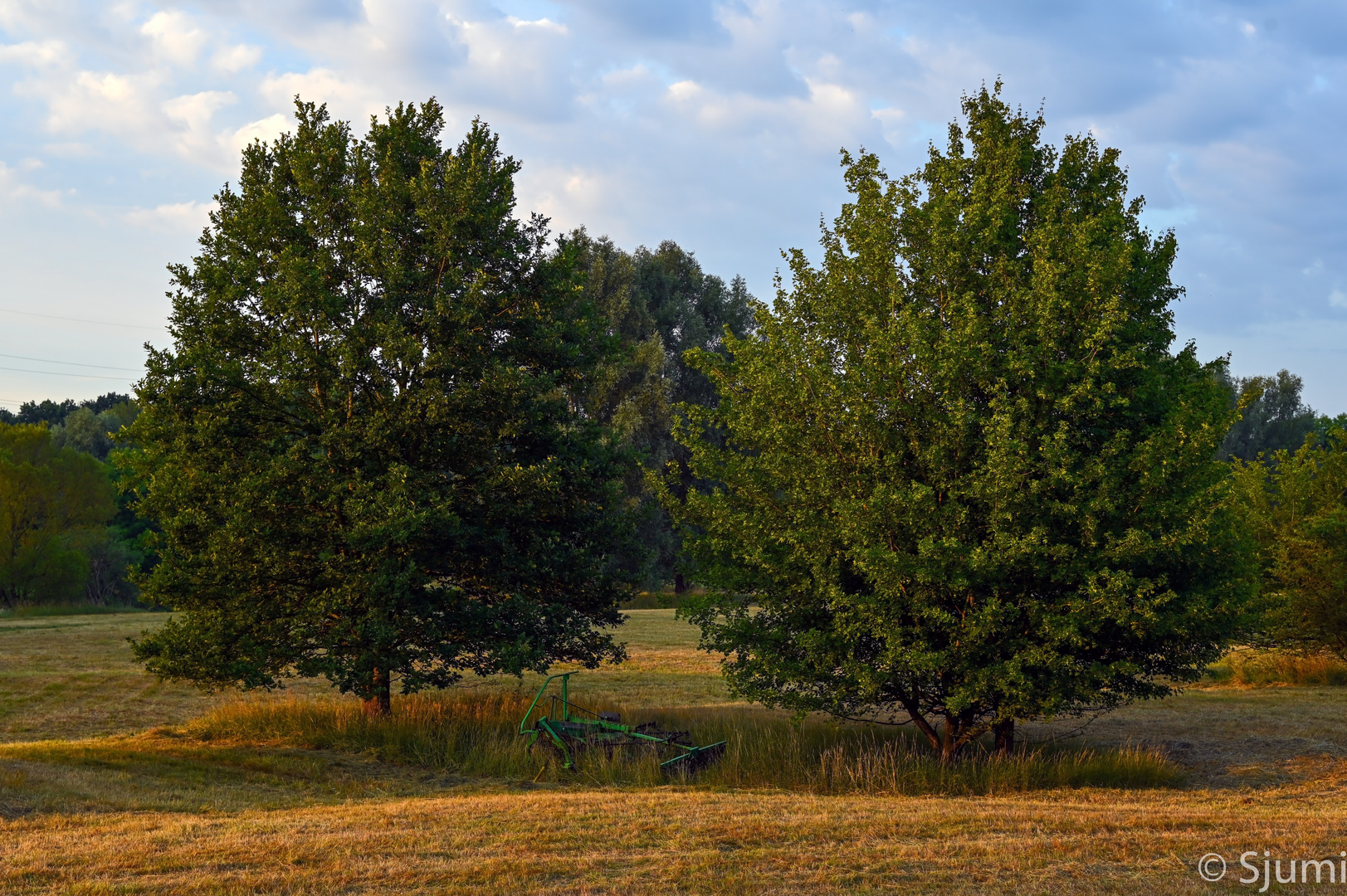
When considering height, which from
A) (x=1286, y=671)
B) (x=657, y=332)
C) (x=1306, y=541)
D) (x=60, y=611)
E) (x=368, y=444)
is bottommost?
(x=1286, y=671)

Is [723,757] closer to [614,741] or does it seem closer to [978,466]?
[614,741]

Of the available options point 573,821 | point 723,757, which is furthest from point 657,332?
point 573,821

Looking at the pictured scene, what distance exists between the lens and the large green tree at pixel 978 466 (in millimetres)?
13125

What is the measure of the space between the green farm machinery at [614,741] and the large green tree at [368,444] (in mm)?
1186

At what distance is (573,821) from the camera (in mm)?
10305

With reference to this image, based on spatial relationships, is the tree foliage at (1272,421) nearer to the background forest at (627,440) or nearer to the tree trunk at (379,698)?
the background forest at (627,440)

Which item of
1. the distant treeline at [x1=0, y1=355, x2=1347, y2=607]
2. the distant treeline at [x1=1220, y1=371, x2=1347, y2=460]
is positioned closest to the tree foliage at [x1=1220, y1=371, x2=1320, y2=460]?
the distant treeline at [x1=1220, y1=371, x2=1347, y2=460]

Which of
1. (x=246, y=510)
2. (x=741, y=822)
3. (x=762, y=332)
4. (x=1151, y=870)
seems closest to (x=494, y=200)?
(x=762, y=332)

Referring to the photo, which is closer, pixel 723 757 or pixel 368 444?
pixel 723 757

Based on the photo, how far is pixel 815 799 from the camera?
12.1 m

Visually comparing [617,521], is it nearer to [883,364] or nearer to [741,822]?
[883,364]

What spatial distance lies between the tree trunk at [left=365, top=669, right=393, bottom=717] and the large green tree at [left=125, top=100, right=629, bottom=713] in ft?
0.23

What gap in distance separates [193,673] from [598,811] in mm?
9167

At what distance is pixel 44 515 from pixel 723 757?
56.3 metres
